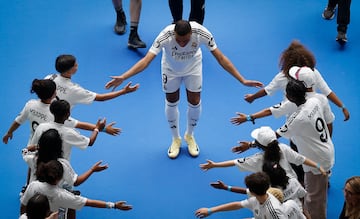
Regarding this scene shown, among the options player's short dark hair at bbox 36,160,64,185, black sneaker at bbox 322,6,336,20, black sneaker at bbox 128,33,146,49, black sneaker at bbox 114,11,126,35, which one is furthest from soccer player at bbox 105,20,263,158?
black sneaker at bbox 322,6,336,20

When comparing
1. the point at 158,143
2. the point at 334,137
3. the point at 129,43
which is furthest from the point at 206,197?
the point at 129,43

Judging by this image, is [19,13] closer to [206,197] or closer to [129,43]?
[129,43]

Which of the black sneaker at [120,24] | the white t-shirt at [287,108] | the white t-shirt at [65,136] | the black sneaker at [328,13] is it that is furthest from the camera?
the black sneaker at [328,13]

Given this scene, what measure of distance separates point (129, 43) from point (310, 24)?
7.45 ft

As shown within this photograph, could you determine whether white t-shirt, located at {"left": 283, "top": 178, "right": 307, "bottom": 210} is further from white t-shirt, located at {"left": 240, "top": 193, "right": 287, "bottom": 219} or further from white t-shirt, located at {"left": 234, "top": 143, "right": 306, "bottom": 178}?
white t-shirt, located at {"left": 240, "top": 193, "right": 287, "bottom": 219}

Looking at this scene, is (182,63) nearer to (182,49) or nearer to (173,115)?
(182,49)

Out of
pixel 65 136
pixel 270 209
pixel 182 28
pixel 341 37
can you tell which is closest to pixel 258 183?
pixel 270 209

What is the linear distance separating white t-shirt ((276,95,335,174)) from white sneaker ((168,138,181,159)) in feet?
4.57

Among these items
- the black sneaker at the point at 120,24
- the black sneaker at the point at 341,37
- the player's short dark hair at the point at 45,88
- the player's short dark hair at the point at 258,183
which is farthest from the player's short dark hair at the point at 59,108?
the black sneaker at the point at 341,37

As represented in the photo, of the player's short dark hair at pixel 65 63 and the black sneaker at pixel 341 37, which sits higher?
the black sneaker at pixel 341 37

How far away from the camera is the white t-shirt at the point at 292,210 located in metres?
3.66

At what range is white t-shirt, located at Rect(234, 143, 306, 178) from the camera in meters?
4.04

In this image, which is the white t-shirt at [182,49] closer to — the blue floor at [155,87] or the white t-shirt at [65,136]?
the blue floor at [155,87]

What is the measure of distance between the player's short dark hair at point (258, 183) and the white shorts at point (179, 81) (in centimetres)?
167
